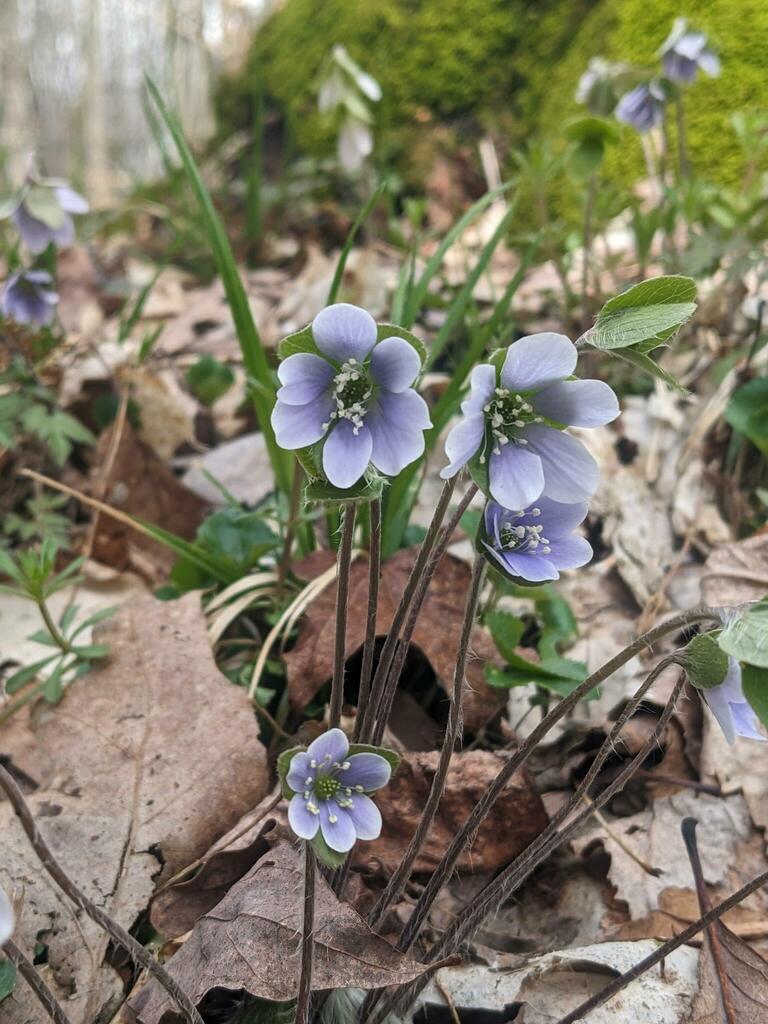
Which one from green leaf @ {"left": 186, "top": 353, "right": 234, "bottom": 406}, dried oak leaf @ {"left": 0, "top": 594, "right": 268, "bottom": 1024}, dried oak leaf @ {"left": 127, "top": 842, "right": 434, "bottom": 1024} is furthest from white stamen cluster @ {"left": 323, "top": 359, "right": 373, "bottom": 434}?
green leaf @ {"left": 186, "top": 353, "right": 234, "bottom": 406}

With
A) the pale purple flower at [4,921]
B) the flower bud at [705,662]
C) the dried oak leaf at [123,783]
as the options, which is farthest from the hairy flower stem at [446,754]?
the pale purple flower at [4,921]

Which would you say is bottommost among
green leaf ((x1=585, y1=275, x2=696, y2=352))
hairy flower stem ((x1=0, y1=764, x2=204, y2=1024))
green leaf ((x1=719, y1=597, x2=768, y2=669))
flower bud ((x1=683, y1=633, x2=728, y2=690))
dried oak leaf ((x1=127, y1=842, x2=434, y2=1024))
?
dried oak leaf ((x1=127, y1=842, x2=434, y2=1024))

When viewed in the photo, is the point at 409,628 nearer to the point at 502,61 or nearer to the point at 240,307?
the point at 240,307

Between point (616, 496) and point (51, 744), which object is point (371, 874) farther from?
point (616, 496)

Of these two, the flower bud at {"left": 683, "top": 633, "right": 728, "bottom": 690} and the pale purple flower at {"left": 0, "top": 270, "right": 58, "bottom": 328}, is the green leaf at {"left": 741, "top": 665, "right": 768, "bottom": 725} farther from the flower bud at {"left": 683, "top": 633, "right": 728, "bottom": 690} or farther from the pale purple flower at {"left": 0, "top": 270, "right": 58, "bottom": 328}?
the pale purple flower at {"left": 0, "top": 270, "right": 58, "bottom": 328}

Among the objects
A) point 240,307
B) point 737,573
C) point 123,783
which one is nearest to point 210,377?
point 240,307

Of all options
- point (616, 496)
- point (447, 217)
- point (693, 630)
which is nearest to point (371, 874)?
point (693, 630)
